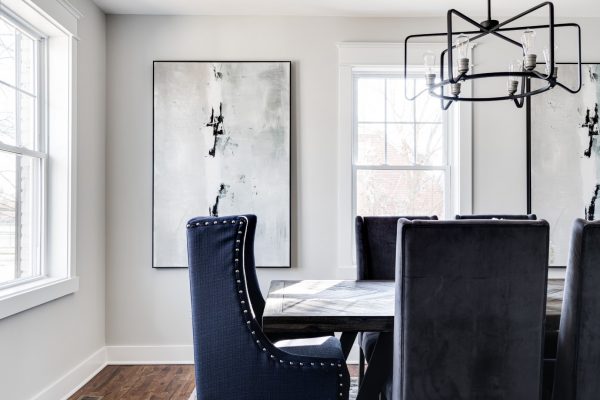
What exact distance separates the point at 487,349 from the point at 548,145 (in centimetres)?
259

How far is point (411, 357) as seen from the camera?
1512mm

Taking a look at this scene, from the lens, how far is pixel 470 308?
150 cm

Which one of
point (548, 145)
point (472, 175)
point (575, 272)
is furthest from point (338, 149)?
point (575, 272)

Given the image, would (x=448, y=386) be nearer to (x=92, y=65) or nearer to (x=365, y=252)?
(x=365, y=252)

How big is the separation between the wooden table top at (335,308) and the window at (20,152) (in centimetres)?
142

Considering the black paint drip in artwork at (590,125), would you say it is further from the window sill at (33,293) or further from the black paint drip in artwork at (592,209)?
the window sill at (33,293)

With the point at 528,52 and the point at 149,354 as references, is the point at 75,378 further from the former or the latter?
the point at 528,52

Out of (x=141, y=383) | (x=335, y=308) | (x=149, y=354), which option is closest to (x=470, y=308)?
(x=335, y=308)

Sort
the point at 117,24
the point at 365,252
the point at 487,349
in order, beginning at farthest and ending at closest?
the point at 117,24 < the point at 365,252 < the point at 487,349

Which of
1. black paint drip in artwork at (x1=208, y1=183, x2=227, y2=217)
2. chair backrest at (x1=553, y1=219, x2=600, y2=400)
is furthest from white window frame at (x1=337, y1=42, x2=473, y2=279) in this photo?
chair backrest at (x1=553, y1=219, x2=600, y2=400)

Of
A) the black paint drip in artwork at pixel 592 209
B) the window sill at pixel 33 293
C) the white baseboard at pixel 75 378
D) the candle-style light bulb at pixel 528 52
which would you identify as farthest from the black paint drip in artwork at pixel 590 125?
the white baseboard at pixel 75 378

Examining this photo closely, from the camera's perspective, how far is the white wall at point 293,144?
359 cm

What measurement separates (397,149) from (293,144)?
0.78 metres

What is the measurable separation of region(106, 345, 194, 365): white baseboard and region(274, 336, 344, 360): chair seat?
1603 millimetres
